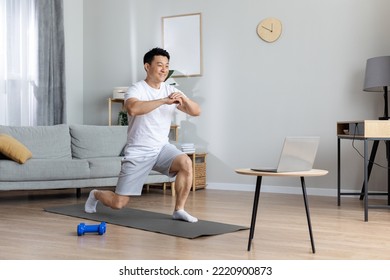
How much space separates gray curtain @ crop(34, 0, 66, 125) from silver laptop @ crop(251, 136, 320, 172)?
4.17 meters

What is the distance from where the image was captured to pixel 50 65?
639 cm

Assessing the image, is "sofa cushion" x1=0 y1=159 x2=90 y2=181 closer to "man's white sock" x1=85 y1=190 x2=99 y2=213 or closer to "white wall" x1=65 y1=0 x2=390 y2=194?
"man's white sock" x1=85 y1=190 x2=99 y2=213

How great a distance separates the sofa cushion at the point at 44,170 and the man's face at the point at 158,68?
1595 mm

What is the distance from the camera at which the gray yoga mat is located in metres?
3.33

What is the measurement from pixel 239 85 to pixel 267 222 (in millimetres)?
2420

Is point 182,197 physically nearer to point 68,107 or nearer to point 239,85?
point 239,85

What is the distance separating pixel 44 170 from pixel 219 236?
2153 millimetres

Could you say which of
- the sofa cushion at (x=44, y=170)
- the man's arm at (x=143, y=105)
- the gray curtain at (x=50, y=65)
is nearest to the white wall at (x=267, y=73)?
the gray curtain at (x=50, y=65)

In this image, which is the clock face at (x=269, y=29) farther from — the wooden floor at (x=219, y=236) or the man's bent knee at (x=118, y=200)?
the man's bent knee at (x=118, y=200)

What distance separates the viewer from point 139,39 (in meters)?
6.52

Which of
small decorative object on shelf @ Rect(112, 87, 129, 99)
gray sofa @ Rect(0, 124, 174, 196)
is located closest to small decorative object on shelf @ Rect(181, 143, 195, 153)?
gray sofa @ Rect(0, 124, 174, 196)

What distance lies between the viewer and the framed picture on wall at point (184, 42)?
20.0 ft

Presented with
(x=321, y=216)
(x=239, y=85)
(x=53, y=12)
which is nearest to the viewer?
(x=321, y=216)
